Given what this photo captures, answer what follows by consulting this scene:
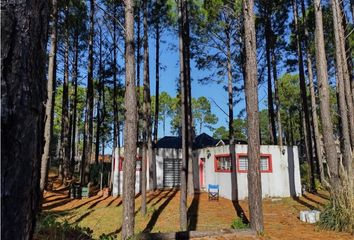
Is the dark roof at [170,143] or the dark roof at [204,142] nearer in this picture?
the dark roof at [170,143]

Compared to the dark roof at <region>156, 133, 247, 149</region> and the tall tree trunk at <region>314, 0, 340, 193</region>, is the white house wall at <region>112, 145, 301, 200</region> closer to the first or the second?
the tall tree trunk at <region>314, 0, 340, 193</region>

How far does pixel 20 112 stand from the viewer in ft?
2.80

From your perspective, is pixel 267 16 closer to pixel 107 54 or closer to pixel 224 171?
pixel 224 171

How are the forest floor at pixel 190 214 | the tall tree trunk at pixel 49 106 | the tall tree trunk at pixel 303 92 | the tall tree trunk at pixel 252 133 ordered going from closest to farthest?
the tall tree trunk at pixel 252 133 < the forest floor at pixel 190 214 < the tall tree trunk at pixel 49 106 < the tall tree trunk at pixel 303 92

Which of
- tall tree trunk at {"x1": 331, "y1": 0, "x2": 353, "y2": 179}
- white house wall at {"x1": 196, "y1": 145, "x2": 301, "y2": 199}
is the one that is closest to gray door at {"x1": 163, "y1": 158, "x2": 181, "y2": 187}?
white house wall at {"x1": 196, "y1": 145, "x2": 301, "y2": 199}

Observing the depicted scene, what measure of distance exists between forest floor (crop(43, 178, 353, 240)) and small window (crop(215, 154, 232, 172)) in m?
1.55

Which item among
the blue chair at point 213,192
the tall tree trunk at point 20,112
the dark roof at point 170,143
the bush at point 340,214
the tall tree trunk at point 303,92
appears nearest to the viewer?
the tall tree trunk at point 20,112

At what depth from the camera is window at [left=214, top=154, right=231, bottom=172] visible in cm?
1571

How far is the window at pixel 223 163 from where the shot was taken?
51.5ft

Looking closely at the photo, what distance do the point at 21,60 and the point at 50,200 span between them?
1521cm

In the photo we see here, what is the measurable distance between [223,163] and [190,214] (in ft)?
17.0

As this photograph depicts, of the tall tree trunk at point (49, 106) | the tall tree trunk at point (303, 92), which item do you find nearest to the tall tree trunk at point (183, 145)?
the tall tree trunk at point (49, 106)

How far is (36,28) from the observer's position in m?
0.97

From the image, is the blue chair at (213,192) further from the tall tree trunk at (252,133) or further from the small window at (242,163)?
the tall tree trunk at (252,133)
